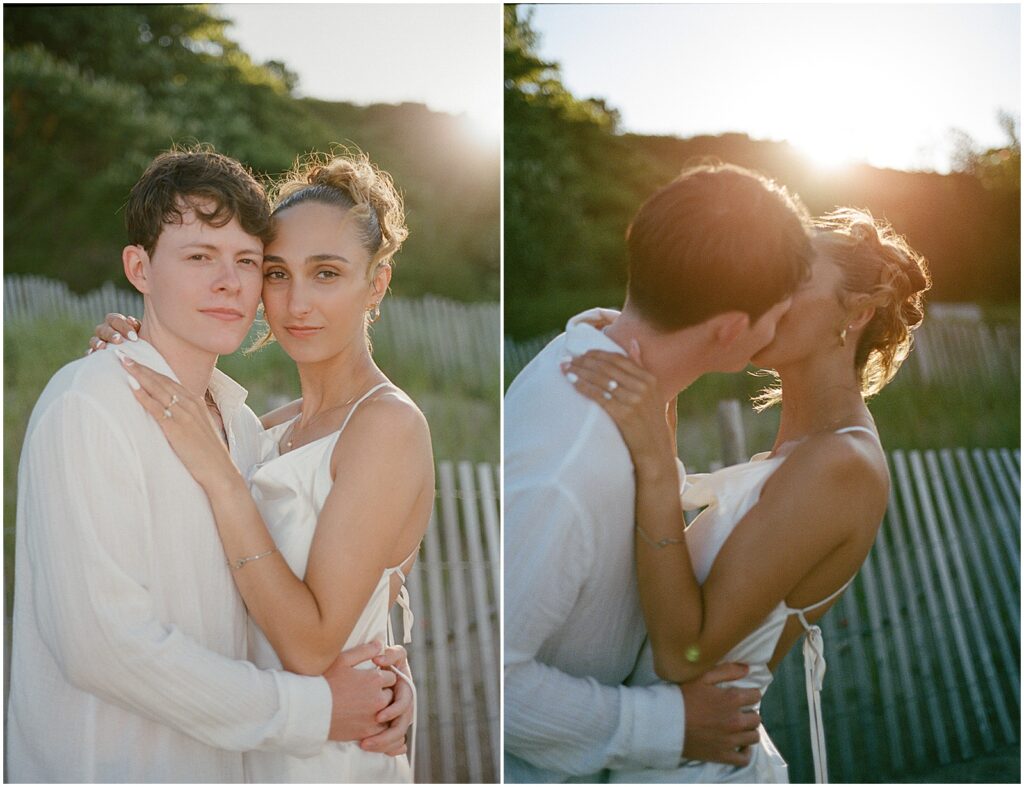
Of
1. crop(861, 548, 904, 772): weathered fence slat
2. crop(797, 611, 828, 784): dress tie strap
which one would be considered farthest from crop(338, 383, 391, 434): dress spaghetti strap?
crop(861, 548, 904, 772): weathered fence slat

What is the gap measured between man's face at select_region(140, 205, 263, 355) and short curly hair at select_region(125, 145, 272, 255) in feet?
0.07

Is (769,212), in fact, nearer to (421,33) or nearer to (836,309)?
(836,309)

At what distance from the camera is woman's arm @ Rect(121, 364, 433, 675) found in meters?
2.73

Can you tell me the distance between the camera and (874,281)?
3061mm

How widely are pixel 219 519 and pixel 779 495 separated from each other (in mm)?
1466

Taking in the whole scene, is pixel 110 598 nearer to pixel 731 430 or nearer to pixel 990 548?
pixel 731 430

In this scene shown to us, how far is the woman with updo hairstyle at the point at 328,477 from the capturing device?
9.05ft

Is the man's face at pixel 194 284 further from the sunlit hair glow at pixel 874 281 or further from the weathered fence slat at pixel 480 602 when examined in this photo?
the sunlit hair glow at pixel 874 281

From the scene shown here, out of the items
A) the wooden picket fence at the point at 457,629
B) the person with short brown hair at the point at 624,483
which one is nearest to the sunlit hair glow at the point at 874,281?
the person with short brown hair at the point at 624,483

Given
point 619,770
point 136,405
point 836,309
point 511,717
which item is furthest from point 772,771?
point 136,405

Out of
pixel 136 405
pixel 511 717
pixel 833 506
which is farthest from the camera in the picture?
pixel 511 717

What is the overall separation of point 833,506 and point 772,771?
31.3 inches

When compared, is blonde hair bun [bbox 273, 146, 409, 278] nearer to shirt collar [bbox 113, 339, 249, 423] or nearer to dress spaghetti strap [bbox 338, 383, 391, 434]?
dress spaghetti strap [bbox 338, 383, 391, 434]

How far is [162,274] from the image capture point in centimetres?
288
